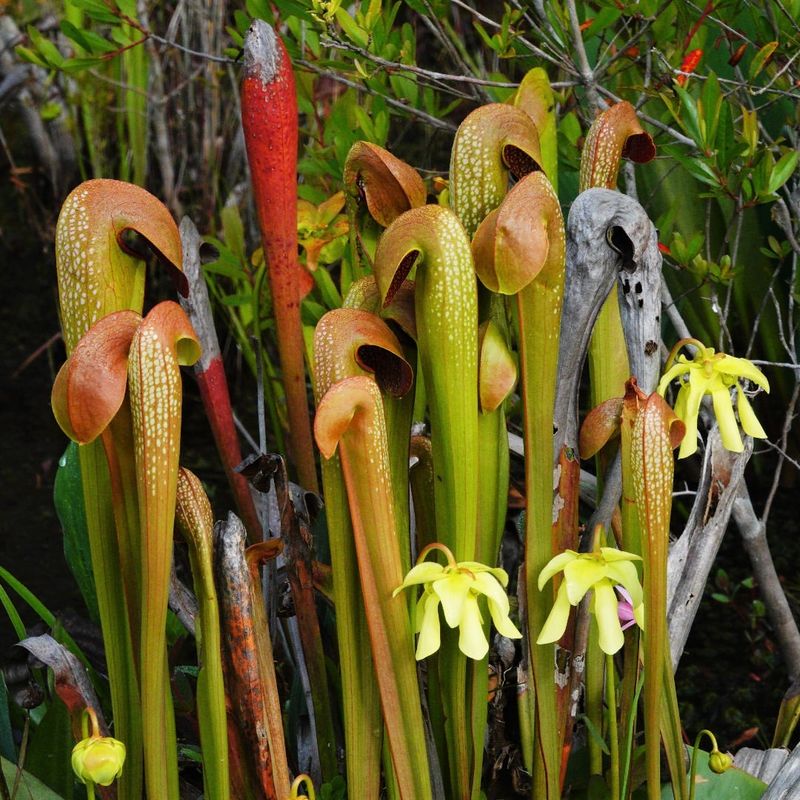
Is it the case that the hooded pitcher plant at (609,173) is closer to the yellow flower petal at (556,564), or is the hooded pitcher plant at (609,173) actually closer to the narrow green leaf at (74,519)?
the yellow flower petal at (556,564)

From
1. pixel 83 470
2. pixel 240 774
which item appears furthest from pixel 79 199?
pixel 240 774

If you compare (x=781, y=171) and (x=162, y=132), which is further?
(x=162, y=132)

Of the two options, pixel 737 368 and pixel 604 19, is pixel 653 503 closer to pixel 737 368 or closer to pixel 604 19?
pixel 737 368

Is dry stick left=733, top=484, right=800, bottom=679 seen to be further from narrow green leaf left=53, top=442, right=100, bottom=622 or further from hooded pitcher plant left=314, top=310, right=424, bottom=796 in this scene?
narrow green leaf left=53, top=442, right=100, bottom=622

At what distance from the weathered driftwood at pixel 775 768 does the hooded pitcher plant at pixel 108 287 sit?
66cm

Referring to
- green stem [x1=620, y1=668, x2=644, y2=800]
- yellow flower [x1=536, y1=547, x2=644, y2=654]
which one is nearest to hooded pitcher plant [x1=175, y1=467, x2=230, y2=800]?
yellow flower [x1=536, y1=547, x2=644, y2=654]

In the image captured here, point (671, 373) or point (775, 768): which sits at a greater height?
point (671, 373)

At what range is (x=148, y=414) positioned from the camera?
2.38ft

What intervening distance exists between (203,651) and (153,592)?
10 centimetres

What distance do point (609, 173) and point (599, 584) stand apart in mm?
407

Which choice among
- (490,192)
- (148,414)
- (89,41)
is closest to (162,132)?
(89,41)

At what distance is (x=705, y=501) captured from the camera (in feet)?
3.63

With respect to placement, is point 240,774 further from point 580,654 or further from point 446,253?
point 446,253

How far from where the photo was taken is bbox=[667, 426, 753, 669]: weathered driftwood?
42.7 inches
